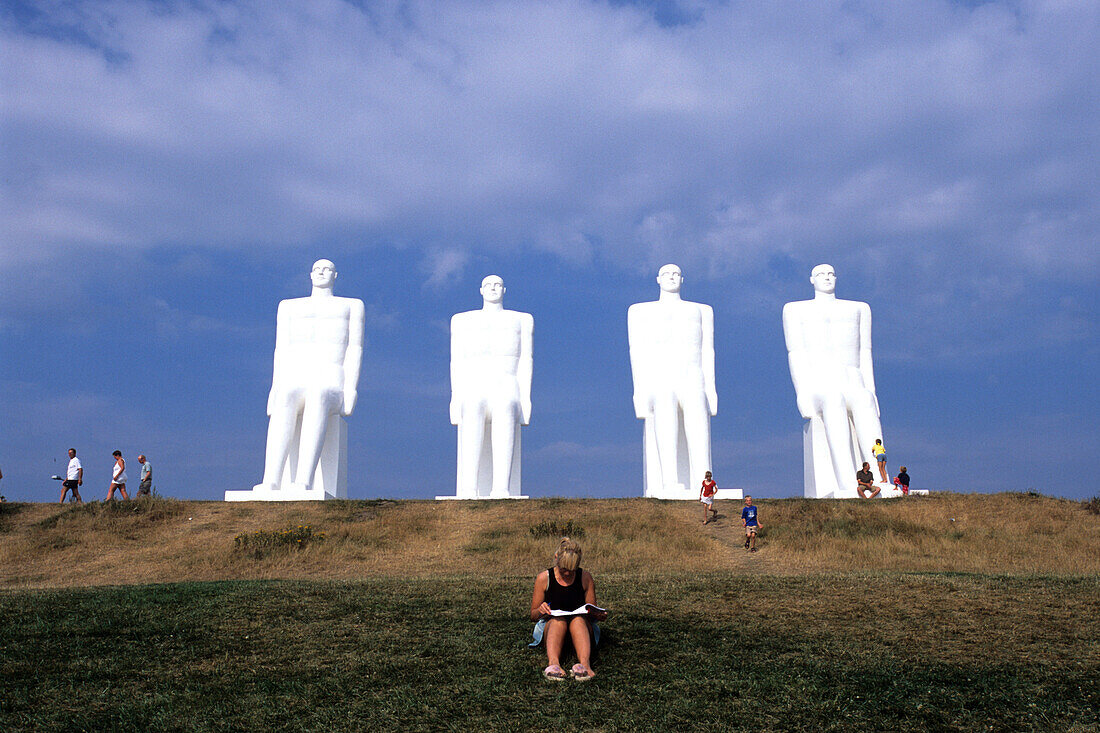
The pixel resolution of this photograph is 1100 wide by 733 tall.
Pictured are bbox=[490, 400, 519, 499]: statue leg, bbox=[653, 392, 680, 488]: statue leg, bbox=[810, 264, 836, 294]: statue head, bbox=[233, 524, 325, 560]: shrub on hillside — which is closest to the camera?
bbox=[233, 524, 325, 560]: shrub on hillside

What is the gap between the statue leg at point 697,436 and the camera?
19.7 m

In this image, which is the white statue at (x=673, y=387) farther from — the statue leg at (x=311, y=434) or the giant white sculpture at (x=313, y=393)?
the statue leg at (x=311, y=434)

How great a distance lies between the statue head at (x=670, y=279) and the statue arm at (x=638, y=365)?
84cm

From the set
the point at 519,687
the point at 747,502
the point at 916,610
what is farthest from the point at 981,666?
the point at 747,502

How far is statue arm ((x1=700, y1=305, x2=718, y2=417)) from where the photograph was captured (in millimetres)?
20033

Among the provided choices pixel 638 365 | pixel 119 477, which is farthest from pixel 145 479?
pixel 638 365

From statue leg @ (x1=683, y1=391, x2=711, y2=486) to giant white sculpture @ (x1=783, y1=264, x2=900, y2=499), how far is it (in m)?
2.20

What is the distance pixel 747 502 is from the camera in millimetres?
15969

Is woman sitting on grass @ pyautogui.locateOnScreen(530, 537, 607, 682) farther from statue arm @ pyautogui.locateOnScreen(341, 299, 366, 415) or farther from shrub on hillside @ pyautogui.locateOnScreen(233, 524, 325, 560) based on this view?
statue arm @ pyautogui.locateOnScreen(341, 299, 366, 415)

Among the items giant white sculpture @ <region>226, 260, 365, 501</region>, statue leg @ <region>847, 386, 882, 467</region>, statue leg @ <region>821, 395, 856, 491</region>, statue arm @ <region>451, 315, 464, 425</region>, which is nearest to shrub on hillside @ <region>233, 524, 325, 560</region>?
giant white sculpture @ <region>226, 260, 365, 501</region>

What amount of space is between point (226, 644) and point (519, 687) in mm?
2715

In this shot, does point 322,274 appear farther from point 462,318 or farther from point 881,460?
point 881,460

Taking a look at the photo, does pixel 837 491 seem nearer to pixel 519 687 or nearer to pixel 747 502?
pixel 747 502

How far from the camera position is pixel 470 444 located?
64.6 ft
